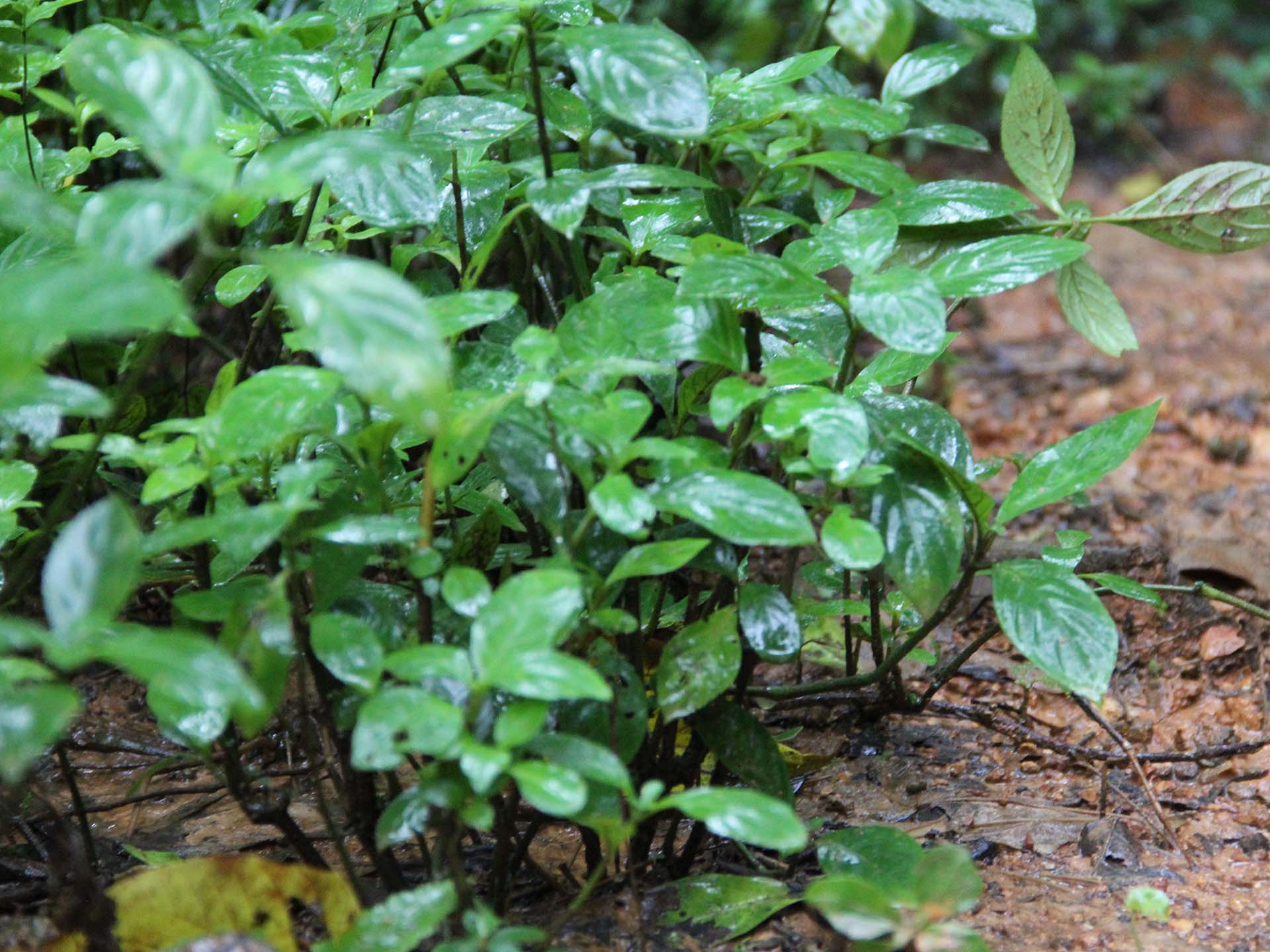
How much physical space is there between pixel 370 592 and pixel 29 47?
2.71 feet

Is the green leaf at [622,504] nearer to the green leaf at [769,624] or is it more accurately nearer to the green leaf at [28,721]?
the green leaf at [769,624]

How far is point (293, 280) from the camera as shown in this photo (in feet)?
2.19

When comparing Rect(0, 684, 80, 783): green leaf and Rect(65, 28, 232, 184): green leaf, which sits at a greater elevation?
Rect(65, 28, 232, 184): green leaf

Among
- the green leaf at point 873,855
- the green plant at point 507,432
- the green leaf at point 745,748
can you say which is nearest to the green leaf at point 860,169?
the green plant at point 507,432

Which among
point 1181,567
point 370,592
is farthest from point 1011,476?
point 370,592

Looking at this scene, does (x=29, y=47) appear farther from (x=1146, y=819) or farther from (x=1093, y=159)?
(x=1093, y=159)

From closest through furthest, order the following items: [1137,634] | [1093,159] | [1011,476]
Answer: [1137,634], [1011,476], [1093,159]

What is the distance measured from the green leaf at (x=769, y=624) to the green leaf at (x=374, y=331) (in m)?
0.42

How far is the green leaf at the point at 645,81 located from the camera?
2.89 ft

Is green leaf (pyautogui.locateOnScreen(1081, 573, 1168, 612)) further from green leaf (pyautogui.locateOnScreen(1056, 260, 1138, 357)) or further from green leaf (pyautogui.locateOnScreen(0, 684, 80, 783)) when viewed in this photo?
green leaf (pyautogui.locateOnScreen(0, 684, 80, 783))

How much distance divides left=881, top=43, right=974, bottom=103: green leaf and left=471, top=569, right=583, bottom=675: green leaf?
803 millimetres

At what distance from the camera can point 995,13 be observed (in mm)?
1217

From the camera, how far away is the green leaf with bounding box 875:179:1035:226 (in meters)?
1.13

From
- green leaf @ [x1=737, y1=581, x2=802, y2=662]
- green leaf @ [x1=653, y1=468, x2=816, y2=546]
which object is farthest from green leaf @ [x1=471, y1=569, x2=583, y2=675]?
green leaf @ [x1=737, y1=581, x2=802, y2=662]
